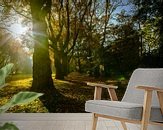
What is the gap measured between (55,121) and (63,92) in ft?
1.50

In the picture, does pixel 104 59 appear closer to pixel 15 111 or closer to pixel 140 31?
pixel 140 31

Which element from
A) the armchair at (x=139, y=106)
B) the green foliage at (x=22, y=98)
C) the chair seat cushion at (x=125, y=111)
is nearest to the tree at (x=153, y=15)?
the armchair at (x=139, y=106)

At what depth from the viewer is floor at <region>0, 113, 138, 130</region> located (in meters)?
4.01

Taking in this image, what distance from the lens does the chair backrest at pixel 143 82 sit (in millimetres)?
3118

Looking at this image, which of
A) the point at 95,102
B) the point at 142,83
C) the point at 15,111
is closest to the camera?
the point at 95,102

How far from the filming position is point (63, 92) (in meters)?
4.61

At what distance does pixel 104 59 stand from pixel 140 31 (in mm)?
666

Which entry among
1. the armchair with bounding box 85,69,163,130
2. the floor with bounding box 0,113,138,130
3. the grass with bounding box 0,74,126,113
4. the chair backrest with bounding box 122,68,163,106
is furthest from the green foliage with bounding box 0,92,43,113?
the grass with bounding box 0,74,126,113

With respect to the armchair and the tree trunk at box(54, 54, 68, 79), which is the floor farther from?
the armchair

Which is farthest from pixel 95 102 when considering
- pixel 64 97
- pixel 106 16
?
pixel 106 16

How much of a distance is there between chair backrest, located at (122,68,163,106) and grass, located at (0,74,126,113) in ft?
4.13

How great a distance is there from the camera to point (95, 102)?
2.92 m

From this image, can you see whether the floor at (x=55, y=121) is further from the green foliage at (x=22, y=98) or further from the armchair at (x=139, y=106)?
the green foliage at (x=22, y=98)

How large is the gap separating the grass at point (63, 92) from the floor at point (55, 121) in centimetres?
9
